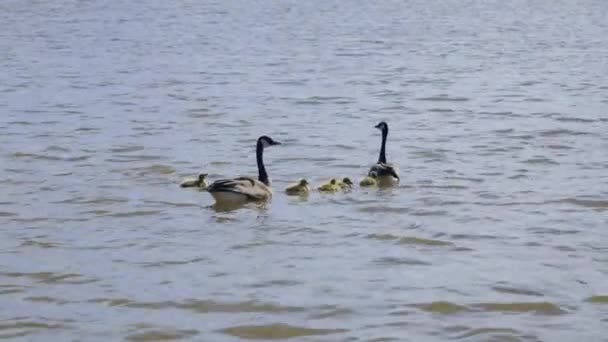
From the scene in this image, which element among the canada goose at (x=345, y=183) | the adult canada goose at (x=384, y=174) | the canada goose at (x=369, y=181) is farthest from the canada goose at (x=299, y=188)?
the adult canada goose at (x=384, y=174)

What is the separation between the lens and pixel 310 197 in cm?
1812

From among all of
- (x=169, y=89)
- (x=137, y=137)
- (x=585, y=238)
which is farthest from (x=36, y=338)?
(x=169, y=89)

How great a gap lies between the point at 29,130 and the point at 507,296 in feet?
41.4

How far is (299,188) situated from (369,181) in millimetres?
1049

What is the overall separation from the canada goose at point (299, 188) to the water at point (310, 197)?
0.67 feet

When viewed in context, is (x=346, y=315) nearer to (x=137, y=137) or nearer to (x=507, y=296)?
(x=507, y=296)

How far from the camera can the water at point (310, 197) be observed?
1270 cm

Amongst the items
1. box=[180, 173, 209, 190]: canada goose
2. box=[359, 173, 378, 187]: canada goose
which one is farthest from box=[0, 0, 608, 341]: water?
box=[359, 173, 378, 187]: canada goose

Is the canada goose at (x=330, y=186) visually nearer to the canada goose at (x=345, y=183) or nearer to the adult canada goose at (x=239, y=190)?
the canada goose at (x=345, y=183)

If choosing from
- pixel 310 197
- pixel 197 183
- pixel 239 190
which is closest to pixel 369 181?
pixel 310 197

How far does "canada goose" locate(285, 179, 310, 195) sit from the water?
8.0 inches

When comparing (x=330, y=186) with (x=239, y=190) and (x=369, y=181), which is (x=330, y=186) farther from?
(x=239, y=190)

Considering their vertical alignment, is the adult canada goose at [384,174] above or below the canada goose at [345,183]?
above

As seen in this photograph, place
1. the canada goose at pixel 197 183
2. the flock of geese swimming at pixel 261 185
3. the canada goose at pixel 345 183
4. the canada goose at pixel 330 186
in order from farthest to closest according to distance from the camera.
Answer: the canada goose at pixel 345 183, the canada goose at pixel 197 183, the canada goose at pixel 330 186, the flock of geese swimming at pixel 261 185
